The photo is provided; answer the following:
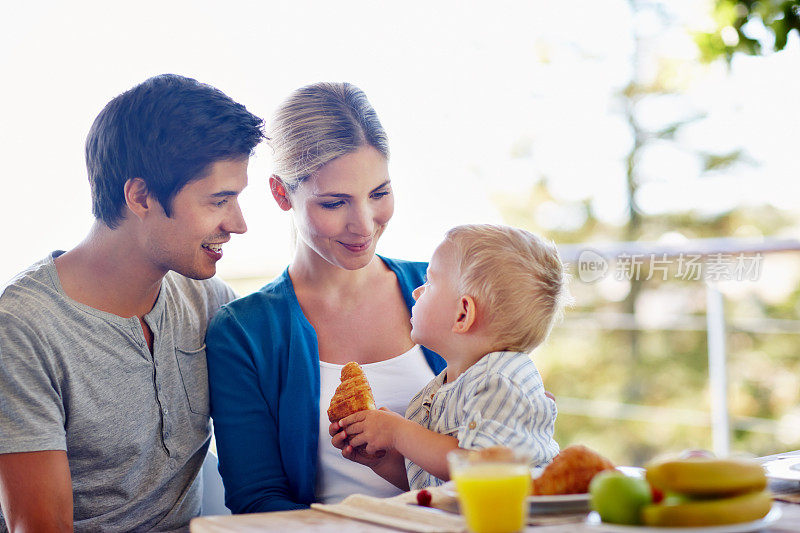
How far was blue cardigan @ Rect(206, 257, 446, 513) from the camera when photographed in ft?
5.27

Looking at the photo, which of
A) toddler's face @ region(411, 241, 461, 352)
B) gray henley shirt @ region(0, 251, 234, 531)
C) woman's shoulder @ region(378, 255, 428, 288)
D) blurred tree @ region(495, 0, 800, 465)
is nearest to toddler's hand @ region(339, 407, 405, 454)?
toddler's face @ region(411, 241, 461, 352)

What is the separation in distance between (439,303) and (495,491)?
735mm

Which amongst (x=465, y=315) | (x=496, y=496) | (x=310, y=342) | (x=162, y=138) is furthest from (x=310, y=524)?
(x=162, y=138)

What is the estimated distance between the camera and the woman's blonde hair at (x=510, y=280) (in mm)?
1501

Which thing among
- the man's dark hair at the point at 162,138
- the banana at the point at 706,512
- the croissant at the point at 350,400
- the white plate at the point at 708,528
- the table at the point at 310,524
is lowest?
the table at the point at 310,524

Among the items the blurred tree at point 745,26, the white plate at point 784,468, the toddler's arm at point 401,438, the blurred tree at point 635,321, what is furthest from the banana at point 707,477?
the blurred tree at point 635,321

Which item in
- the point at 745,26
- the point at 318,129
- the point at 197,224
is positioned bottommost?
the point at 197,224

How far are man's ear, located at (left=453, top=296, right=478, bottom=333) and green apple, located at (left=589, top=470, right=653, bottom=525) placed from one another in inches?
24.1

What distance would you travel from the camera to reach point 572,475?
1033 mm

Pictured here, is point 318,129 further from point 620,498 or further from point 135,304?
point 620,498

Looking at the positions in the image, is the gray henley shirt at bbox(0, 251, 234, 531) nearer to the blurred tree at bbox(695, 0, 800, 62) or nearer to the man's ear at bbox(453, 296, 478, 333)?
the man's ear at bbox(453, 296, 478, 333)

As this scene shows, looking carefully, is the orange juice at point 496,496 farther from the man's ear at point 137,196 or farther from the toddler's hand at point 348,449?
the man's ear at point 137,196

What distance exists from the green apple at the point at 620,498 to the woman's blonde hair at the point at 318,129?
3.16 ft

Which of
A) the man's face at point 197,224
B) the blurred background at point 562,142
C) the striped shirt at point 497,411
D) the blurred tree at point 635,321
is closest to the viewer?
the striped shirt at point 497,411
